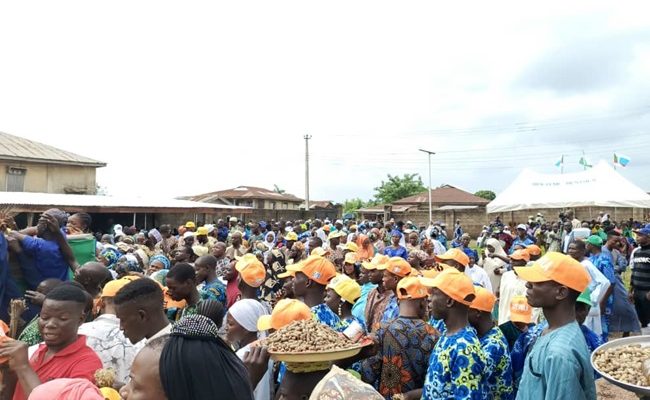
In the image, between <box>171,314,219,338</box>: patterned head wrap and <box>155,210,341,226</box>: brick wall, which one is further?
<box>155,210,341,226</box>: brick wall

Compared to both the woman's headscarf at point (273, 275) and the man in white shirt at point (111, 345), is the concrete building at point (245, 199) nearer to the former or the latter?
the woman's headscarf at point (273, 275)

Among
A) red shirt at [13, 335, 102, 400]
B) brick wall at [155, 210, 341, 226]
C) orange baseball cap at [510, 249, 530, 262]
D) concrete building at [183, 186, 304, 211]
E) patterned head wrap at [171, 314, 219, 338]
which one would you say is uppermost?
concrete building at [183, 186, 304, 211]

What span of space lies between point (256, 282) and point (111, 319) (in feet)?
6.12

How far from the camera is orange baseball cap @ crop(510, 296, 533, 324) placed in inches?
175

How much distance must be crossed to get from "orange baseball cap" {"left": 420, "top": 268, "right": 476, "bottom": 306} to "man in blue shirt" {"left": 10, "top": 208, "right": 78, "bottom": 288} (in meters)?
Result: 3.69

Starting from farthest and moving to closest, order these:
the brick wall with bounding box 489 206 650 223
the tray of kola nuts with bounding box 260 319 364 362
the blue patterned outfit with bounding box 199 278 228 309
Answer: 1. the brick wall with bounding box 489 206 650 223
2. the blue patterned outfit with bounding box 199 278 228 309
3. the tray of kola nuts with bounding box 260 319 364 362

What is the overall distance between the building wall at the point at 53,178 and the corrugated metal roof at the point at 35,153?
0.38 metres

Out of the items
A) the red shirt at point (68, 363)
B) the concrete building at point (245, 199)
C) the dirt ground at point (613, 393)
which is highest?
the concrete building at point (245, 199)

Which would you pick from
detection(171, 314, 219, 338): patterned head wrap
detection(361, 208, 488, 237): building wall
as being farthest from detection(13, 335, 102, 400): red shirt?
detection(361, 208, 488, 237): building wall

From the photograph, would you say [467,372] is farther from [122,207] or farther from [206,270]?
[122,207]

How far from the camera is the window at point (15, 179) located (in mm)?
25594

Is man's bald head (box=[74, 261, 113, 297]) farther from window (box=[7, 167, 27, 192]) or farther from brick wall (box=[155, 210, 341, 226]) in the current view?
window (box=[7, 167, 27, 192])

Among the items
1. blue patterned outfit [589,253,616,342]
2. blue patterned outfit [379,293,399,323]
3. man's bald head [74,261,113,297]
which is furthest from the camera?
blue patterned outfit [589,253,616,342]

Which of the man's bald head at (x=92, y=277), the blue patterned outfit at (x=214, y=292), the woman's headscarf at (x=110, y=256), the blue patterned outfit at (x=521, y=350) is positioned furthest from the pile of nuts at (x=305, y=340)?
the woman's headscarf at (x=110, y=256)
